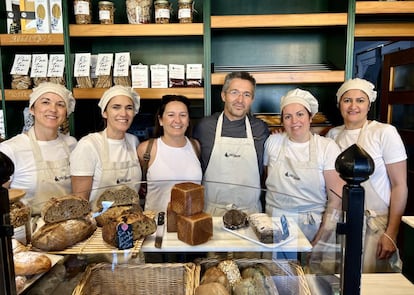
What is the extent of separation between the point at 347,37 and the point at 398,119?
0.94m

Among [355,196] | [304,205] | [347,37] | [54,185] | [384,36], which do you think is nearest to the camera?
[355,196]

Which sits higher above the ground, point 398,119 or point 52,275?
point 398,119

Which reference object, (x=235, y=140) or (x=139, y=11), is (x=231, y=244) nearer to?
(x=235, y=140)

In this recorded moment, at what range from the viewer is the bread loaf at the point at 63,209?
1.03 meters

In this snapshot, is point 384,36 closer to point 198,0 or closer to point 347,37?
point 347,37

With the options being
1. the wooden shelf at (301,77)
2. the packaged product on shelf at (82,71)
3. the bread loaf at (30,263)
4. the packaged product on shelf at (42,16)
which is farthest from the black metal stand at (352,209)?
the packaged product on shelf at (42,16)

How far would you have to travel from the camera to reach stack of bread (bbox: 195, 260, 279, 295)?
35.9 inches

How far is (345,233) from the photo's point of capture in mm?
560

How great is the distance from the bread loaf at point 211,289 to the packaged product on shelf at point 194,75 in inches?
61.0

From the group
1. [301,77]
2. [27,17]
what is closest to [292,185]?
[301,77]

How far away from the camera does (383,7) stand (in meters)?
2.13

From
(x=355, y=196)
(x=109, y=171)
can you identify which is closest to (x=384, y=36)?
(x=109, y=171)

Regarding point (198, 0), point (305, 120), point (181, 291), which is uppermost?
point (198, 0)

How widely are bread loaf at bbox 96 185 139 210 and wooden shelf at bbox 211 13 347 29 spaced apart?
4.57 ft
